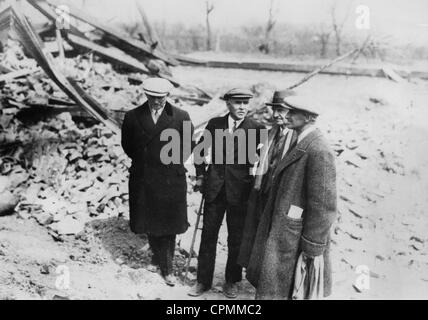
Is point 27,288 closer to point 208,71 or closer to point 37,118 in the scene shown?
point 37,118

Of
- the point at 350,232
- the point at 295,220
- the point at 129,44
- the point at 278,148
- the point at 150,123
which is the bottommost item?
the point at 350,232

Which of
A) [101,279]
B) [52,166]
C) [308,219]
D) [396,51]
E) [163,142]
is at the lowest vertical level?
[101,279]

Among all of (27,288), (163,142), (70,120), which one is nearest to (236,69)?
(70,120)

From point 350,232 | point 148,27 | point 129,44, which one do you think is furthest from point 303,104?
point 148,27

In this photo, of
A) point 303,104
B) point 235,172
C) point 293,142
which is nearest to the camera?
point 303,104

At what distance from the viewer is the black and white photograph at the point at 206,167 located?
136 inches

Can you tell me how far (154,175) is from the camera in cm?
427

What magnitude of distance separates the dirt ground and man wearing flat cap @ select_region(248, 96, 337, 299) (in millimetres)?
1065

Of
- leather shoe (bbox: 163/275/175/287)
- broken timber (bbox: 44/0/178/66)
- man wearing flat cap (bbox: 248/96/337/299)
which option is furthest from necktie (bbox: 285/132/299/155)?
broken timber (bbox: 44/0/178/66)

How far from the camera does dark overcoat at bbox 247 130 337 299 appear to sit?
10.3ft

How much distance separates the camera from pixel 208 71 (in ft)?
31.0

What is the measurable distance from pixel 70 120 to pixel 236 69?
4.40 metres

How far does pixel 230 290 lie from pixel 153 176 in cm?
130

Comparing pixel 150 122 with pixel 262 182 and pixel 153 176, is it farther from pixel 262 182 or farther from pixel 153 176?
pixel 262 182
